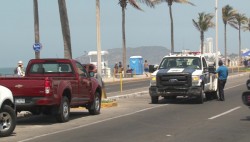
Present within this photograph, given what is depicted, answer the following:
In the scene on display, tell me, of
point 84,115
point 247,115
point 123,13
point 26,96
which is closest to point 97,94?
point 84,115

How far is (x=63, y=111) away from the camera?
14.7m

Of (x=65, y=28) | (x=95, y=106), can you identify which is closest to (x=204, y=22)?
(x=65, y=28)

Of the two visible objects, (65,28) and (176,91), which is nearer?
(176,91)

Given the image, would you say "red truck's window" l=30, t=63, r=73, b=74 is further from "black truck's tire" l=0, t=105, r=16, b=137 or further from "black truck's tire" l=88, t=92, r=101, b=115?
"black truck's tire" l=0, t=105, r=16, b=137

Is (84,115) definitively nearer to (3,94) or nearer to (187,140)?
(3,94)

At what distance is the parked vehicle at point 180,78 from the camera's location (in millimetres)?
20531

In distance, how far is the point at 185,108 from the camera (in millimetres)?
19016

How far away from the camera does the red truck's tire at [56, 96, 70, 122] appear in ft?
47.4

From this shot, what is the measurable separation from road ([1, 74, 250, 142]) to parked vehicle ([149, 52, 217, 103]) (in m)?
1.46

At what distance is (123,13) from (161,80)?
96.5ft

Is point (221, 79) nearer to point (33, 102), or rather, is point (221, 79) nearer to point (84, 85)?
point (84, 85)

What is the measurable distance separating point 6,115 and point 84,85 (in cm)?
454

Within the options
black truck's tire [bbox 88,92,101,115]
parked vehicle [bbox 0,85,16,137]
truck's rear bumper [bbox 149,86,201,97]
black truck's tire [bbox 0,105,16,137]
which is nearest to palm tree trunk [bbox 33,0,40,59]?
truck's rear bumper [bbox 149,86,201,97]

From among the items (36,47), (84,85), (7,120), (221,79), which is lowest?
(7,120)
